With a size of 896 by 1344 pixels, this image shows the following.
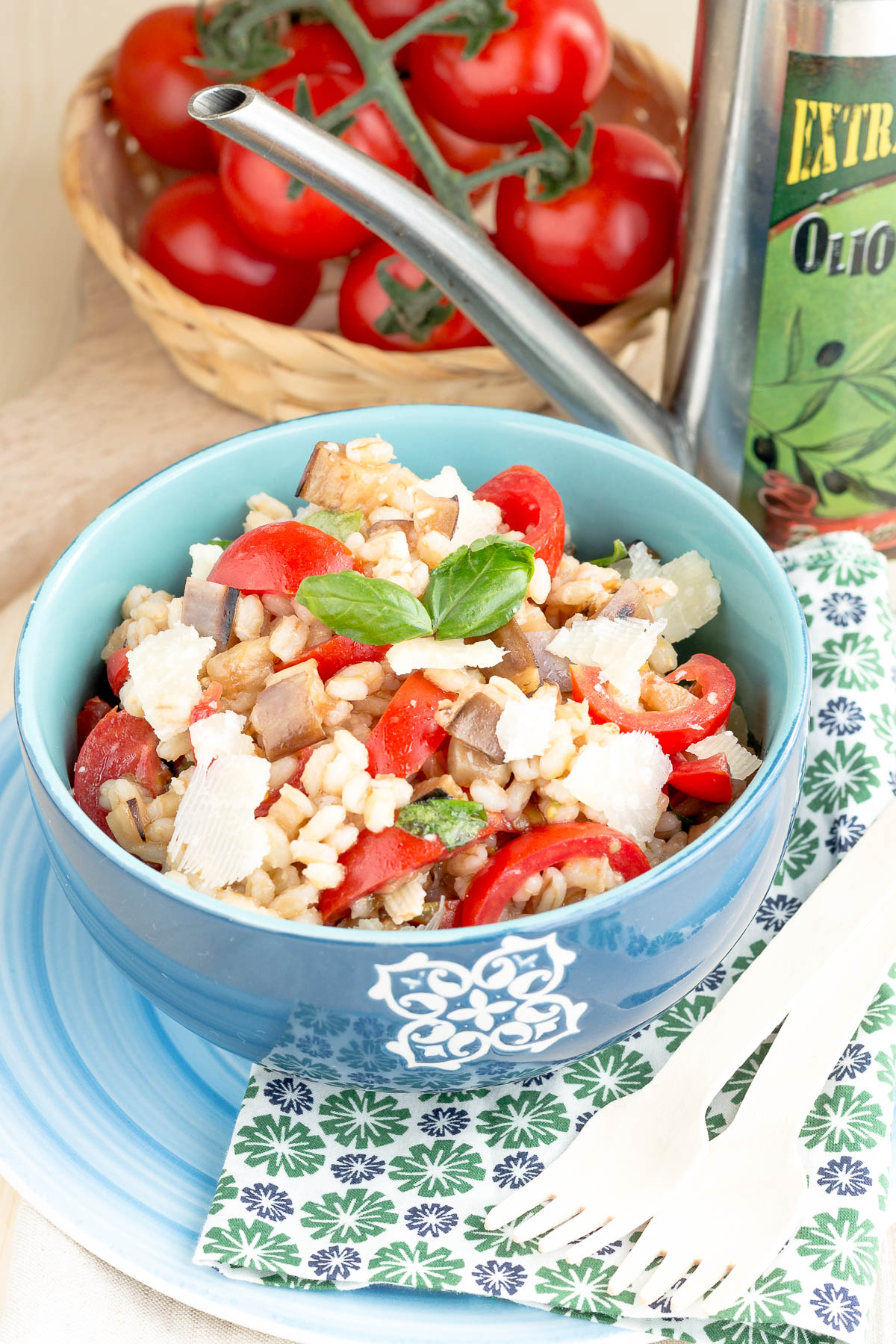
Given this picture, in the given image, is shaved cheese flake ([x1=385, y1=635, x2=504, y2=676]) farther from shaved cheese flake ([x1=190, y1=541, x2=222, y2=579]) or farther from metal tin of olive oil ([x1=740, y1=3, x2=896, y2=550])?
metal tin of olive oil ([x1=740, y1=3, x2=896, y2=550])

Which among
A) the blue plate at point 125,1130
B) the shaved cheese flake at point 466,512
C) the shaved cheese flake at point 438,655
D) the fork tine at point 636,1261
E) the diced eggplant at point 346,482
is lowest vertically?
the blue plate at point 125,1130

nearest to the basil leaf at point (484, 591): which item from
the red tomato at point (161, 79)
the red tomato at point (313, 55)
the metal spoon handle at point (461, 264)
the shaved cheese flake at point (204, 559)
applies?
the shaved cheese flake at point (204, 559)

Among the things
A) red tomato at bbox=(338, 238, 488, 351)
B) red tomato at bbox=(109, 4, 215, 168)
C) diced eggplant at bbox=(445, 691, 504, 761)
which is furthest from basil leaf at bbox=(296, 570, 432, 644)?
red tomato at bbox=(109, 4, 215, 168)

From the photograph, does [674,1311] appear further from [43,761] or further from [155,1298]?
[43,761]

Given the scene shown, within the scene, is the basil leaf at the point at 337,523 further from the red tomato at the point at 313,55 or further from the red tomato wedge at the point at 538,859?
the red tomato at the point at 313,55

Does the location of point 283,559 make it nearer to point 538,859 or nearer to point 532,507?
point 532,507

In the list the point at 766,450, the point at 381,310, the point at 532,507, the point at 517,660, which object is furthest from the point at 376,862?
the point at 381,310

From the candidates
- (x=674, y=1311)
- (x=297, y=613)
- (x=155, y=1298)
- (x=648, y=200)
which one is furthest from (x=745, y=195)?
(x=155, y=1298)
